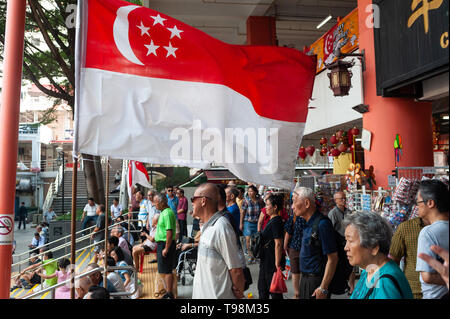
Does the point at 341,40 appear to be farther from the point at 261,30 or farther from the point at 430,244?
the point at 430,244

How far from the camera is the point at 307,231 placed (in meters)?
4.36

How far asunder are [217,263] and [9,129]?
2219 mm

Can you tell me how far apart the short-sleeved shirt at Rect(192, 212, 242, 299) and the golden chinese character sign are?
9215mm

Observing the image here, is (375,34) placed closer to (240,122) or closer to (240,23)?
(240,122)

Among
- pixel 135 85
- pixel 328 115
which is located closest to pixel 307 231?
pixel 135 85

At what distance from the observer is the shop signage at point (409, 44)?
21.4ft

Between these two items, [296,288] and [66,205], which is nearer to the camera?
[296,288]

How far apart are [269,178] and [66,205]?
87.0ft

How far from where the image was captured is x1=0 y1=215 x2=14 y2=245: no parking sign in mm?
3350

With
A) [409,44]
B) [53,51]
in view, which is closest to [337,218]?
[409,44]

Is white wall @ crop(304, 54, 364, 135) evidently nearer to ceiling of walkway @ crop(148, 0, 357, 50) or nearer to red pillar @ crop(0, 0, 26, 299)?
ceiling of walkway @ crop(148, 0, 357, 50)

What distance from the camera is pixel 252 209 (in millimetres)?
9555

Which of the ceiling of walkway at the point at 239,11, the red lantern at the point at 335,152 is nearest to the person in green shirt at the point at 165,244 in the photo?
the red lantern at the point at 335,152

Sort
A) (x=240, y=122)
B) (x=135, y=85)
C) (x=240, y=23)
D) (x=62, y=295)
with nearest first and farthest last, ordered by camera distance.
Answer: (x=135, y=85)
(x=240, y=122)
(x=62, y=295)
(x=240, y=23)
